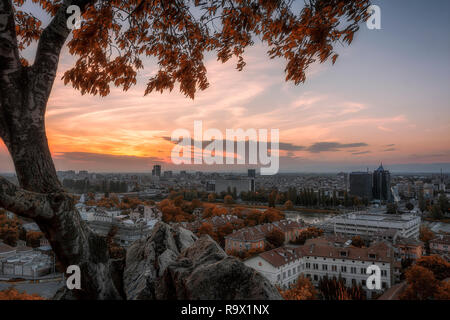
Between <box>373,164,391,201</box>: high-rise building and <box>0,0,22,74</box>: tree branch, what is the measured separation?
3091cm

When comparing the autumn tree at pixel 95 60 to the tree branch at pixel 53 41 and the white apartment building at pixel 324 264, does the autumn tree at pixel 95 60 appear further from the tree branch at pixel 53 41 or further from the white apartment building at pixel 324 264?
→ the white apartment building at pixel 324 264

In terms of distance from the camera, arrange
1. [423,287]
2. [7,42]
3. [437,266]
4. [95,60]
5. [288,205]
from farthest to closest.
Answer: [288,205]
[437,266]
[423,287]
[95,60]
[7,42]

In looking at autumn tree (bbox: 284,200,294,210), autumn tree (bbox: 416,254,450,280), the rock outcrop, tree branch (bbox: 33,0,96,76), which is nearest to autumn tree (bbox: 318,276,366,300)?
autumn tree (bbox: 416,254,450,280)

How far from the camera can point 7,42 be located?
0.95 meters

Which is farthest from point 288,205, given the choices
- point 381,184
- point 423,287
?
point 423,287

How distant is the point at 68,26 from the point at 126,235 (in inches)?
551

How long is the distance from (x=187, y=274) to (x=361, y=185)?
34.5 meters

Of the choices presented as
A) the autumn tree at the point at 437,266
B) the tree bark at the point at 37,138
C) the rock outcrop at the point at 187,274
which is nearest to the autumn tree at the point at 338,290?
the autumn tree at the point at 437,266

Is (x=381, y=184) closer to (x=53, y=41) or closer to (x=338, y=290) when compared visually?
(x=338, y=290)

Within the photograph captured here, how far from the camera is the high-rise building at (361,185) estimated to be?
31516 millimetres

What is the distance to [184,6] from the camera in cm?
164

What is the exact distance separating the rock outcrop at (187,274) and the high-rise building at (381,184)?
99.4 feet

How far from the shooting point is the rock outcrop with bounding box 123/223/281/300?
96 cm
